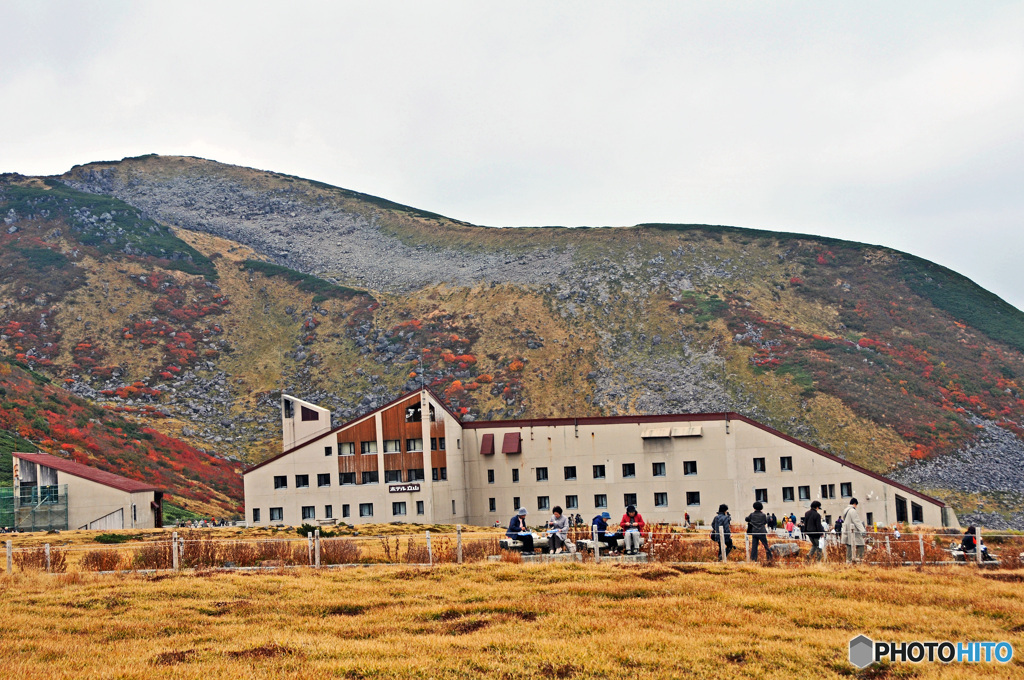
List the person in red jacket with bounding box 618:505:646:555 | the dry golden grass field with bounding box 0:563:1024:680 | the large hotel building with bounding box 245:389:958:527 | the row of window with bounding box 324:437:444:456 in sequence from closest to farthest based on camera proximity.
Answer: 1. the dry golden grass field with bounding box 0:563:1024:680
2. the person in red jacket with bounding box 618:505:646:555
3. the large hotel building with bounding box 245:389:958:527
4. the row of window with bounding box 324:437:444:456

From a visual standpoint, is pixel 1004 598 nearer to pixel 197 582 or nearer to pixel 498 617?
pixel 498 617

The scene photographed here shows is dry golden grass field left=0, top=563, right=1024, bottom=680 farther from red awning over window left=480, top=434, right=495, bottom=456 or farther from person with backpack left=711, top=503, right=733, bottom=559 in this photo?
red awning over window left=480, top=434, right=495, bottom=456

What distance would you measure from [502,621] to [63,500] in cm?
4757

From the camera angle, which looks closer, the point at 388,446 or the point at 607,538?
the point at 607,538

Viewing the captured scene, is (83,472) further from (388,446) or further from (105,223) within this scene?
(105,223)

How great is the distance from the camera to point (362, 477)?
62094mm

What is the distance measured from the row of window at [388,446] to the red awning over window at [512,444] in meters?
4.55

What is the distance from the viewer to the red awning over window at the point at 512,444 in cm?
6259

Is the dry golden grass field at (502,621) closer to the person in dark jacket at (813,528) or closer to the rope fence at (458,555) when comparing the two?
the rope fence at (458,555)

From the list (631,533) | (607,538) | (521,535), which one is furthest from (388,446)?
(631,533)

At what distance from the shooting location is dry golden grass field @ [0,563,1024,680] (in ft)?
44.8

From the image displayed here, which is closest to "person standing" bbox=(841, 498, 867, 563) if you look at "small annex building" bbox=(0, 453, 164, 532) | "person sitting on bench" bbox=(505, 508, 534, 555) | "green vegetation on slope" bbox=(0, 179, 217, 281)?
"person sitting on bench" bbox=(505, 508, 534, 555)

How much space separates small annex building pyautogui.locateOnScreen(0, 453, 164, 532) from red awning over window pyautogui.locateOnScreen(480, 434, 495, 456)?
76.0ft

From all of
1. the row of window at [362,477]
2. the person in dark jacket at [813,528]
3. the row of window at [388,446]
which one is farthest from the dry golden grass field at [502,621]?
the row of window at [388,446]
